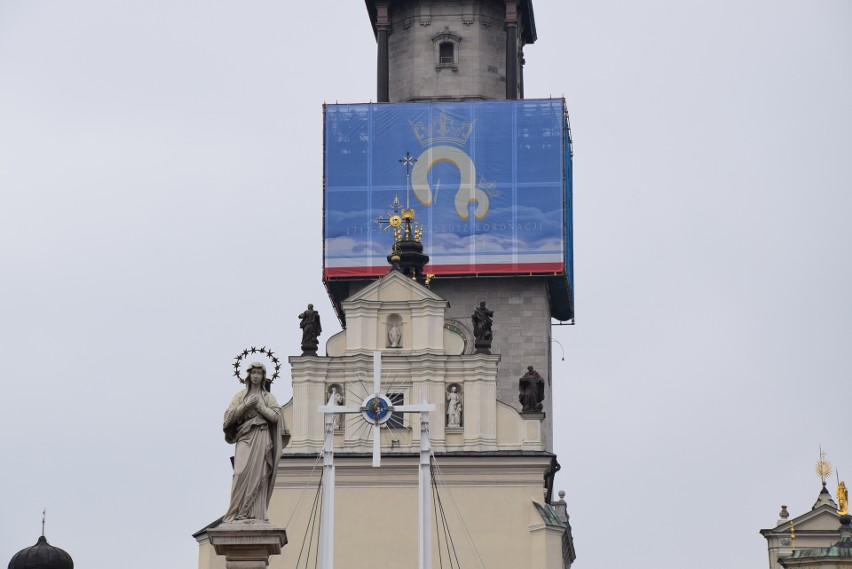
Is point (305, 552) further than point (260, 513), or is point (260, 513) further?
point (305, 552)

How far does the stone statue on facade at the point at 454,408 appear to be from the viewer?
62438 mm

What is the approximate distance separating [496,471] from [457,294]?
20.9 m

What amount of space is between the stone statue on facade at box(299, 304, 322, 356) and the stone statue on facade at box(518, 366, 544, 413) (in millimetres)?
5616

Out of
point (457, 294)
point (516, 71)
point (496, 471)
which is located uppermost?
point (516, 71)

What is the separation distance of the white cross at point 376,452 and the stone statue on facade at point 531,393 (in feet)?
12.4

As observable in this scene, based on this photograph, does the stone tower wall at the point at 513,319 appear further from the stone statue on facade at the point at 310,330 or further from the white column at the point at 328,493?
the white column at the point at 328,493

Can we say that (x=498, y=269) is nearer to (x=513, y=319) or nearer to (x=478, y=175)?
(x=513, y=319)

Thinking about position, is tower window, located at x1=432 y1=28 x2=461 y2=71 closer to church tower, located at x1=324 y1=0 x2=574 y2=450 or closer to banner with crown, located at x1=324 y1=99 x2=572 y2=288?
church tower, located at x1=324 y1=0 x2=574 y2=450

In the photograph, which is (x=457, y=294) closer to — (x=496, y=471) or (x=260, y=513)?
(x=496, y=471)

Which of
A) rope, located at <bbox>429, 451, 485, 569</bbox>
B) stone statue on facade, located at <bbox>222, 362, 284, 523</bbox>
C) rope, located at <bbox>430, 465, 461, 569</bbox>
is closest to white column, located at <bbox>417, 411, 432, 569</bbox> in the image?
rope, located at <bbox>430, 465, 461, 569</bbox>

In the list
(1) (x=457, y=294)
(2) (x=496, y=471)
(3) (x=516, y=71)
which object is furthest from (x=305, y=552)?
(3) (x=516, y=71)

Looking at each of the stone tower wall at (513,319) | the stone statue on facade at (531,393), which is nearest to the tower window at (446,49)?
the stone tower wall at (513,319)

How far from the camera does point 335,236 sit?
84312mm

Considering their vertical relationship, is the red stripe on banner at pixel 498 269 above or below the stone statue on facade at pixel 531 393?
above
